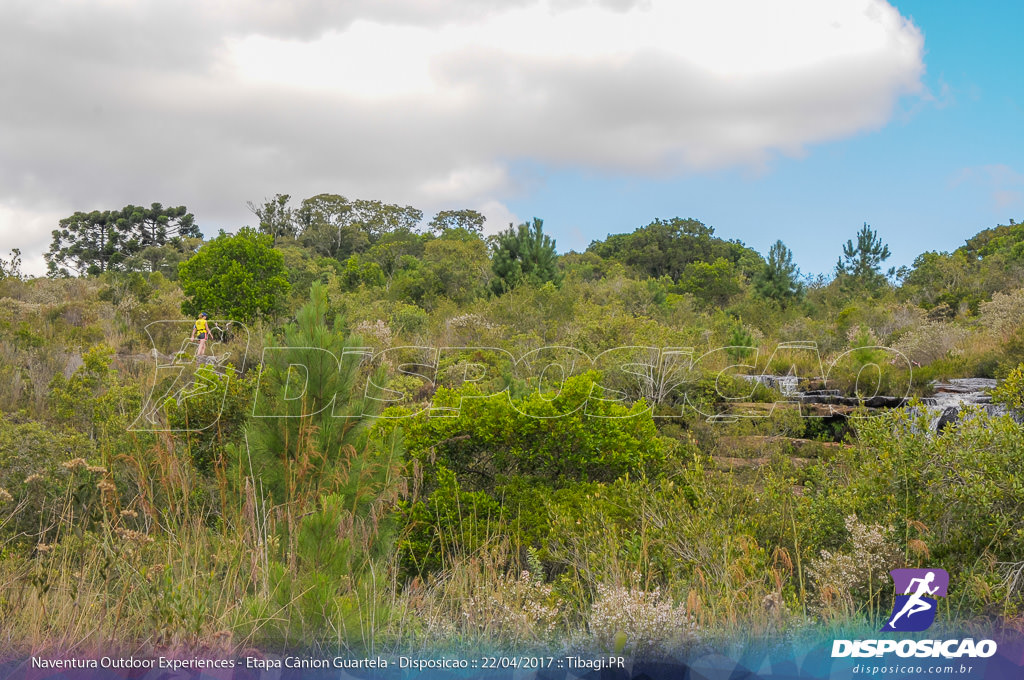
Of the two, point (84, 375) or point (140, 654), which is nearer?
point (140, 654)

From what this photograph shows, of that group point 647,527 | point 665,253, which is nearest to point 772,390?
point 647,527

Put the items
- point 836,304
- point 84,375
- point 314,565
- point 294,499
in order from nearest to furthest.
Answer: point 314,565 → point 294,499 → point 84,375 → point 836,304

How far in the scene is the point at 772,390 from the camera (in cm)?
1484

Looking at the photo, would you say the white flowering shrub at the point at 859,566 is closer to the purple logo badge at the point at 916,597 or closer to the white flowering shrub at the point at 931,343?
the purple logo badge at the point at 916,597

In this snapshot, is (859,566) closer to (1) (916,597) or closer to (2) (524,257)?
(1) (916,597)

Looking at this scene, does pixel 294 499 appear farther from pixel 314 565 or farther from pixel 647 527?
pixel 647 527

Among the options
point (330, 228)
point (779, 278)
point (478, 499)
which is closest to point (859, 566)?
point (478, 499)

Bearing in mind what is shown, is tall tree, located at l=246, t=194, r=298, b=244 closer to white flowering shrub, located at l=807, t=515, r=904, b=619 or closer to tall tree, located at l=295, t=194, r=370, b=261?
tall tree, located at l=295, t=194, r=370, b=261

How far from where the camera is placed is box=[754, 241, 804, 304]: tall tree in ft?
101

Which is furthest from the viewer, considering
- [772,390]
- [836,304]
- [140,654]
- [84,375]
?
[836,304]

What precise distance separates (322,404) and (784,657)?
334cm

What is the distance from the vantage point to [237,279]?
2342 centimetres

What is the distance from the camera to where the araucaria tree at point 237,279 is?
23156 millimetres

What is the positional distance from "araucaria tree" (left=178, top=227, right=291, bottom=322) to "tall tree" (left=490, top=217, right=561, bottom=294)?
24.9ft
